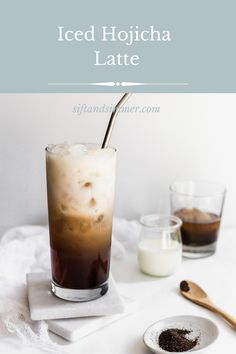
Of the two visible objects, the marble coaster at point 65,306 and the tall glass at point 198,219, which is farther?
the tall glass at point 198,219

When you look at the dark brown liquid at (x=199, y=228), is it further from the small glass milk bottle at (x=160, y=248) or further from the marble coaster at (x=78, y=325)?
the marble coaster at (x=78, y=325)

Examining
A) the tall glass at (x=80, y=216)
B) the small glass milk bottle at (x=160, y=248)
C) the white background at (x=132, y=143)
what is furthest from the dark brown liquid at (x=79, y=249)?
the white background at (x=132, y=143)

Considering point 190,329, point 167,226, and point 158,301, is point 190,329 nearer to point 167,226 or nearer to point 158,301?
point 158,301

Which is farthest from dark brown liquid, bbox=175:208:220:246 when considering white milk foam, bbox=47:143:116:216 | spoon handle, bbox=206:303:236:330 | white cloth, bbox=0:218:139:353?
white milk foam, bbox=47:143:116:216

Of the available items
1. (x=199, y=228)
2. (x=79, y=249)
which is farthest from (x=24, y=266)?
(x=199, y=228)
